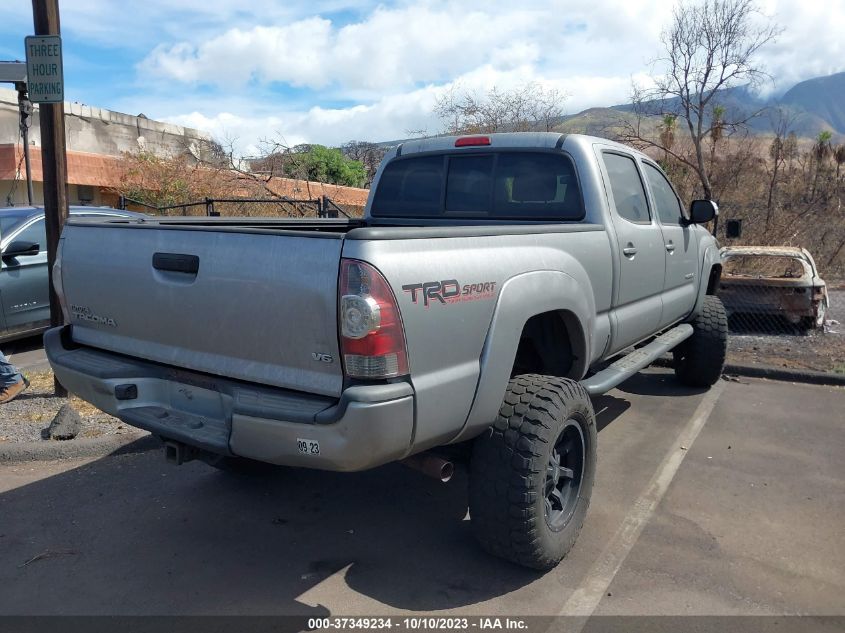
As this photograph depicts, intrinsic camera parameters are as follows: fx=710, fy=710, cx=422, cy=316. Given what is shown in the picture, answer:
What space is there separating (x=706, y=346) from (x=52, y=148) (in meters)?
5.95

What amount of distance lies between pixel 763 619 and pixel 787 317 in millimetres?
6905

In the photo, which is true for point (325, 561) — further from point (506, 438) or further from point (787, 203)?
point (787, 203)

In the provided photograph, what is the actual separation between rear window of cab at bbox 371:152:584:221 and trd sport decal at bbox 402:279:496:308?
1591mm

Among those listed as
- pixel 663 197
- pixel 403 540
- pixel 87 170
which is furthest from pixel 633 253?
pixel 87 170

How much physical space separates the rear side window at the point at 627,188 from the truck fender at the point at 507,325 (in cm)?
133

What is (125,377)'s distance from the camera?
3.30 m

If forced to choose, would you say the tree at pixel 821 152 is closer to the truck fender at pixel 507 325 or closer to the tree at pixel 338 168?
the tree at pixel 338 168

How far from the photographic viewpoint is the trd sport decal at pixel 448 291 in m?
2.71

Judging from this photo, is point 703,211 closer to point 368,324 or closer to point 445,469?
point 445,469

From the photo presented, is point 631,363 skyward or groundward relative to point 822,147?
groundward

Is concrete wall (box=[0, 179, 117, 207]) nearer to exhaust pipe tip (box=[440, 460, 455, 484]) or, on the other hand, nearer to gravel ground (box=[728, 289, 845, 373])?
gravel ground (box=[728, 289, 845, 373])

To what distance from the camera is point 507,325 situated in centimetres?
314

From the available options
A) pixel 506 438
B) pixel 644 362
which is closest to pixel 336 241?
pixel 506 438

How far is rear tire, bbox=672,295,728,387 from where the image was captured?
258 inches
